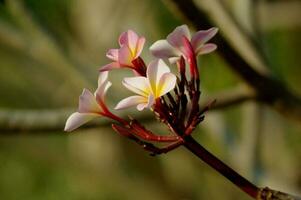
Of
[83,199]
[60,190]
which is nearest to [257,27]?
[83,199]

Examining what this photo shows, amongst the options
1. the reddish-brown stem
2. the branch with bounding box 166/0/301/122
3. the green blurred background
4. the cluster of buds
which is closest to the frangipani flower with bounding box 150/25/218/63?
the cluster of buds

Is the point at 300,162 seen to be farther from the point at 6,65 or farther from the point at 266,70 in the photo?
the point at 266,70

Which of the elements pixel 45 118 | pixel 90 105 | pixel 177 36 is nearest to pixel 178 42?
pixel 177 36

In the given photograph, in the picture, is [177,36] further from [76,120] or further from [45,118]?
[45,118]

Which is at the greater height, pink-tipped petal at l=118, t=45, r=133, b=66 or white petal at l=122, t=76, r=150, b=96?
pink-tipped petal at l=118, t=45, r=133, b=66

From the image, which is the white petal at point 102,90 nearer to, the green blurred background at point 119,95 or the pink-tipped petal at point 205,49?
the pink-tipped petal at point 205,49

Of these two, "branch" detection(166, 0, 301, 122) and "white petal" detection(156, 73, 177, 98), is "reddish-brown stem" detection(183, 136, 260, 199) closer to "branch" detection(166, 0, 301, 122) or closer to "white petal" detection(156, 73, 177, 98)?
"white petal" detection(156, 73, 177, 98)

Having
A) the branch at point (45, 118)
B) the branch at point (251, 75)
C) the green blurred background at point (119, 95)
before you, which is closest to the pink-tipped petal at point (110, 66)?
the branch at point (251, 75)
